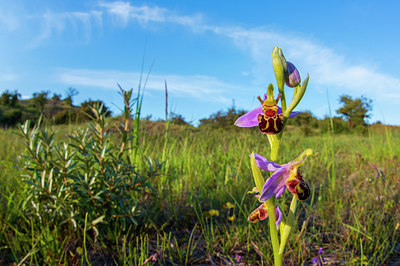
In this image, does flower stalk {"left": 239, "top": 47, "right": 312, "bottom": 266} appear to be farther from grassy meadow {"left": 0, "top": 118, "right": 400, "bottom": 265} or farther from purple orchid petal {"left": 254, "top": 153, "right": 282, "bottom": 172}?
grassy meadow {"left": 0, "top": 118, "right": 400, "bottom": 265}

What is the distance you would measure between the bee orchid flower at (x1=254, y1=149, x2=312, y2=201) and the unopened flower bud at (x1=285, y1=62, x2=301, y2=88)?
285 mm

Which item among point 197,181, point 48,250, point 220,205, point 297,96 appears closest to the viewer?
point 297,96

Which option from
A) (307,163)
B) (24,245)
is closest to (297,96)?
(24,245)

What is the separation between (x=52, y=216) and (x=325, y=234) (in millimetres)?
2029

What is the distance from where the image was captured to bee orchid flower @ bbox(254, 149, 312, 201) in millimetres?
1036

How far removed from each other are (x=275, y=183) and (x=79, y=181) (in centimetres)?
131

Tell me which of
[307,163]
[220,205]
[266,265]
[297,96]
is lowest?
[266,265]

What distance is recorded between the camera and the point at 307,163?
4.32 m

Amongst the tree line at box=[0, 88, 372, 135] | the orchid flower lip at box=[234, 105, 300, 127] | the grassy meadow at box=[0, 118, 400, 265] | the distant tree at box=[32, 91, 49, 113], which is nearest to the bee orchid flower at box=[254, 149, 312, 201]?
the orchid flower lip at box=[234, 105, 300, 127]

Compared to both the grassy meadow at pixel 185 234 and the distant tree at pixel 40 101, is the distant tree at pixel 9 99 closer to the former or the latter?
the distant tree at pixel 40 101

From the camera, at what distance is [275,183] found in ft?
3.48

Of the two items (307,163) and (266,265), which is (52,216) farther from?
(307,163)

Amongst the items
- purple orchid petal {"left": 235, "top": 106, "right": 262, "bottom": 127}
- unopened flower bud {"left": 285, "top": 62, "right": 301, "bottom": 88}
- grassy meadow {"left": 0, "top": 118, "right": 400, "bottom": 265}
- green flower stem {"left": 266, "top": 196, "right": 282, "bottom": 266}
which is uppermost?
unopened flower bud {"left": 285, "top": 62, "right": 301, "bottom": 88}

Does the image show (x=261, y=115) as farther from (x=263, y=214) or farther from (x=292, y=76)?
(x=263, y=214)
